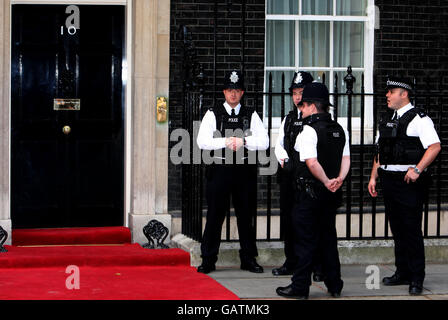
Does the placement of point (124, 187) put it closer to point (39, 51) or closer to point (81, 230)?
point (81, 230)

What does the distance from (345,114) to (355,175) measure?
0.79 m

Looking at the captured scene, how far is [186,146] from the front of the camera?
9.40 m

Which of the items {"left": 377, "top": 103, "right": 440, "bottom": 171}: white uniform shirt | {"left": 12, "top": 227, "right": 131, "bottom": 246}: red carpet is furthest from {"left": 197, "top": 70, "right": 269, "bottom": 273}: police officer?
{"left": 12, "top": 227, "right": 131, "bottom": 246}: red carpet

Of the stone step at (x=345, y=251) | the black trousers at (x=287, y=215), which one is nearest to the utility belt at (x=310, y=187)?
the black trousers at (x=287, y=215)

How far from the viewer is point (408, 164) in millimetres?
7520

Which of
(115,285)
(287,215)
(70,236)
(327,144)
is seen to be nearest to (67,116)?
(70,236)

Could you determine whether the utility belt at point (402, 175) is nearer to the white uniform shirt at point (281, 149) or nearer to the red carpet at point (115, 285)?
the white uniform shirt at point (281, 149)

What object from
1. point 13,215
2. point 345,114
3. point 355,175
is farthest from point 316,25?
point 13,215

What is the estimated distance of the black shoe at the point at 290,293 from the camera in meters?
7.12

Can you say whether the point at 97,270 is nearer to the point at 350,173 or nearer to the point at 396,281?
the point at 350,173

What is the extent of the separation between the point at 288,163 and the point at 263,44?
2880 mm

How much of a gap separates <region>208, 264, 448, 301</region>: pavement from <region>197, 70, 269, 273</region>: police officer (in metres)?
0.37

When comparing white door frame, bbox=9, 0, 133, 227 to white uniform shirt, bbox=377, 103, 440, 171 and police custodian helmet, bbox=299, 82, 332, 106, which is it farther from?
white uniform shirt, bbox=377, 103, 440, 171

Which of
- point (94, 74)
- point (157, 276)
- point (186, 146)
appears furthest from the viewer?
point (94, 74)
